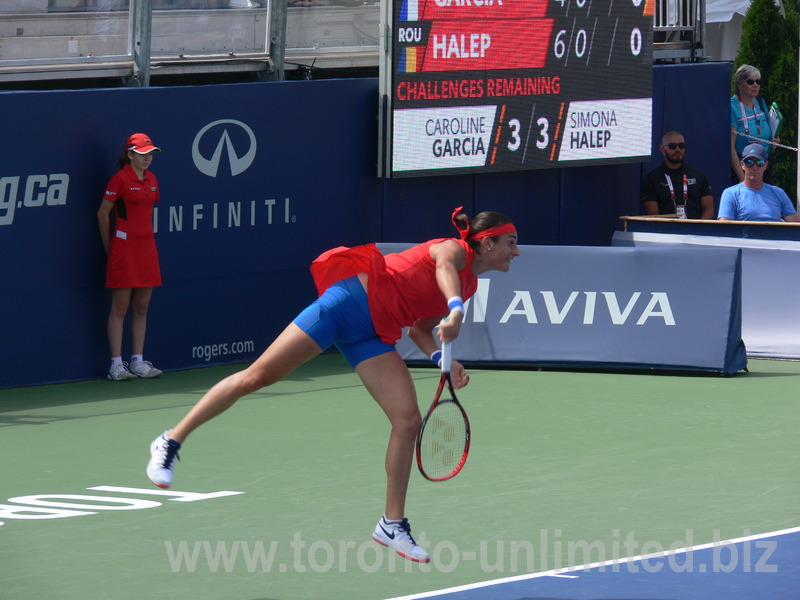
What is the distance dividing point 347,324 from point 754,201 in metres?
8.63

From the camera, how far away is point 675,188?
1588 cm

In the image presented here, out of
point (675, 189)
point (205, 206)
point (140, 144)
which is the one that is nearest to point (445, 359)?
point (140, 144)

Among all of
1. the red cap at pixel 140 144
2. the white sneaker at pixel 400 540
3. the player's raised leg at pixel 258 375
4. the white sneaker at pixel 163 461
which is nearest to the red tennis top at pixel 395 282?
the player's raised leg at pixel 258 375

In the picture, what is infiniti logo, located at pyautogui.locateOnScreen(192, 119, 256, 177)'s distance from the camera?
43.1 ft

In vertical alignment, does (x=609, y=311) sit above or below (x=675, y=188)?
below

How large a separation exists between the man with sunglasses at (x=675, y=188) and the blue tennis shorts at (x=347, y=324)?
378 inches

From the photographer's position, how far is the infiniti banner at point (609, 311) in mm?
12609

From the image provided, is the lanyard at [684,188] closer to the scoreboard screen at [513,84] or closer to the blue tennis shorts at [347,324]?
the scoreboard screen at [513,84]

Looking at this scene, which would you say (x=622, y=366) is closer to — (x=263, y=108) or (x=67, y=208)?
(x=263, y=108)

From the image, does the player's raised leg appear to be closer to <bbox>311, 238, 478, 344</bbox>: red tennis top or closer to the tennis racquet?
<bbox>311, 238, 478, 344</bbox>: red tennis top

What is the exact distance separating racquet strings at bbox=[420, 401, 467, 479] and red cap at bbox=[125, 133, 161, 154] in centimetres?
588

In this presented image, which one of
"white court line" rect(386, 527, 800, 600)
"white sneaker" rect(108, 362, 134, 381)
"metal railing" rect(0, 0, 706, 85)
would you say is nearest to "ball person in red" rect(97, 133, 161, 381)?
"white sneaker" rect(108, 362, 134, 381)

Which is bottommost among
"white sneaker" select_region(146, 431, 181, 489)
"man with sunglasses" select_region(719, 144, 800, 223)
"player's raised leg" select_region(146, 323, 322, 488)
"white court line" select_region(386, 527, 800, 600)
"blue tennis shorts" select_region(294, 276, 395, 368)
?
"white court line" select_region(386, 527, 800, 600)

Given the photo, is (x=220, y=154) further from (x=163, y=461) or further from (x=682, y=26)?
(x=682, y=26)
